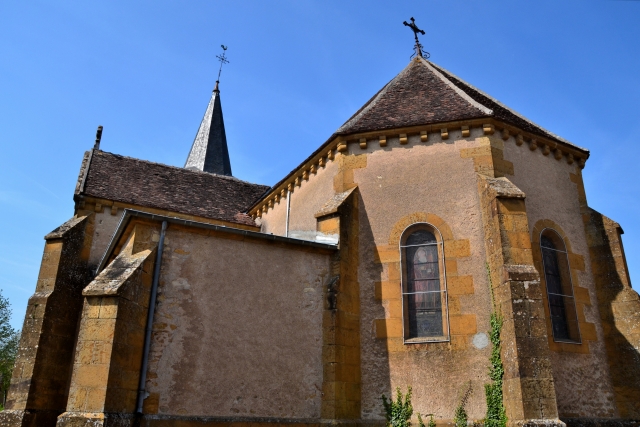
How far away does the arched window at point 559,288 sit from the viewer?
31.6 feet

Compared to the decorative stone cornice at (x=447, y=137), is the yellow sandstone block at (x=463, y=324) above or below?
below

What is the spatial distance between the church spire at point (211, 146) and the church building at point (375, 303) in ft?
44.4

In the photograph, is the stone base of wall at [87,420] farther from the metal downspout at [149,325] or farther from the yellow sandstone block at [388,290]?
the yellow sandstone block at [388,290]

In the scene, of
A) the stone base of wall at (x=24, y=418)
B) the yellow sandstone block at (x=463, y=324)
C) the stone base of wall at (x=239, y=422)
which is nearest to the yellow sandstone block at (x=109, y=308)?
the stone base of wall at (x=239, y=422)

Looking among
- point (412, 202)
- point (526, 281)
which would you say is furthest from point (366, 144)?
point (526, 281)

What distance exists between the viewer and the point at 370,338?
9.61 metres

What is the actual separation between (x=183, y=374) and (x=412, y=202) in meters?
5.50

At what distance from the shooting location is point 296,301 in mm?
9477

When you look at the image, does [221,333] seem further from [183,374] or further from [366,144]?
[366,144]

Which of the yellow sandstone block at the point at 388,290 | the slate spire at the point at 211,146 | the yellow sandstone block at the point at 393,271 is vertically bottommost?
the yellow sandstone block at the point at 388,290

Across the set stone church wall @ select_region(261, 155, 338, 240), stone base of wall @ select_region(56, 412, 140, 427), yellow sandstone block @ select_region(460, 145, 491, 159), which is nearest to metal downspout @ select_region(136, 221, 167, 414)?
stone base of wall @ select_region(56, 412, 140, 427)

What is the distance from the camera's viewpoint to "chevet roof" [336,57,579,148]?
1085 cm

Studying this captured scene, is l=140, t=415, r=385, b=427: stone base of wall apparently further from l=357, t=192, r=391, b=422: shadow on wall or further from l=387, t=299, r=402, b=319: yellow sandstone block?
l=387, t=299, r=402, b=319: yellow sandstone block

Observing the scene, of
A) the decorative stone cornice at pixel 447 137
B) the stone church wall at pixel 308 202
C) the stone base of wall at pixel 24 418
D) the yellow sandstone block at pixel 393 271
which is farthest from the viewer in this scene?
the stone church wall at pixel 308 202
